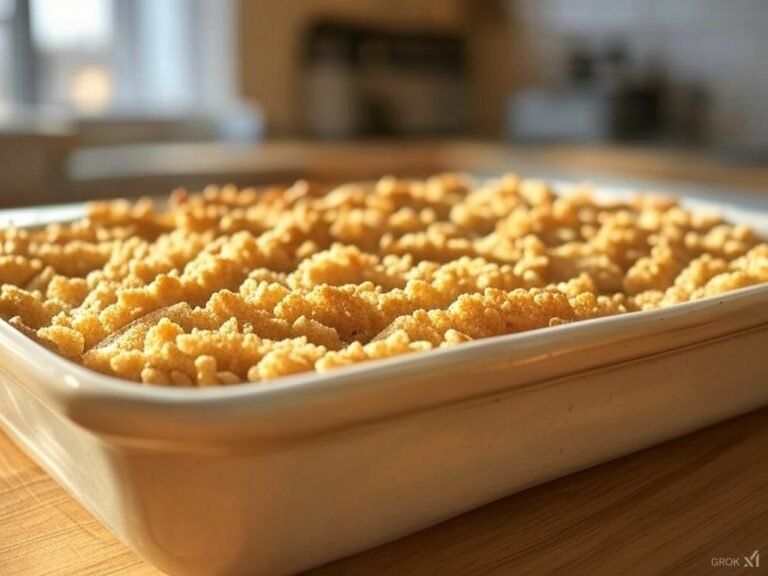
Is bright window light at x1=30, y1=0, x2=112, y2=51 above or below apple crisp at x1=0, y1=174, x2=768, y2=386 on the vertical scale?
above

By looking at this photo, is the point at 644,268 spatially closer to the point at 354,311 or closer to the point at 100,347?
the point at 354,311

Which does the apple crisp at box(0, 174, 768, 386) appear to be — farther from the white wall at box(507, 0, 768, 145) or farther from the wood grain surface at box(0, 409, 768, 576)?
the white wall at box(507, 0, 768, 145)

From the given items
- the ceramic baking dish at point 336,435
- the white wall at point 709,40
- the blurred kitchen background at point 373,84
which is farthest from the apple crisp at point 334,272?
the white wall at point 709,40

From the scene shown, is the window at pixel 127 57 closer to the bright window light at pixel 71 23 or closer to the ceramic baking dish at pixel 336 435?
the bright window light at pixel 71 23

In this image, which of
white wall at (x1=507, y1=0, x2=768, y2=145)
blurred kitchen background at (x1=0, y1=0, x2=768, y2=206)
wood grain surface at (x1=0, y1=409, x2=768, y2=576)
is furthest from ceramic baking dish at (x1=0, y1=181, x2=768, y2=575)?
white wall at (x1=507, y1=0, x2=768, y2=145)

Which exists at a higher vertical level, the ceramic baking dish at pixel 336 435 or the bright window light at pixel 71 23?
the bright window light at pixel 71 23

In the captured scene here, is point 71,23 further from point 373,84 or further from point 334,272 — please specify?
point 334,272

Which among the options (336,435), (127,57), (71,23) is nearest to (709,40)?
(127,57)
